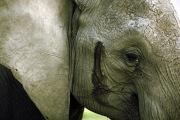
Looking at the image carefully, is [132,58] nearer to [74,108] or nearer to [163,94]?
[163,94]

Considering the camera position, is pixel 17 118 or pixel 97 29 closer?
pixel 97 29

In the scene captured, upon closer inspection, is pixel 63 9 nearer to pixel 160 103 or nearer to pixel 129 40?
pixel 129 40

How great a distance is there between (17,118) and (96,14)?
0.71 m

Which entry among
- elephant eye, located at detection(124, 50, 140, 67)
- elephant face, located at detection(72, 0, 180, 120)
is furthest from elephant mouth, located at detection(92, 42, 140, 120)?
elephant eye, located at detection(124, 50, 140, 67)

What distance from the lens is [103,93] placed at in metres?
2.58

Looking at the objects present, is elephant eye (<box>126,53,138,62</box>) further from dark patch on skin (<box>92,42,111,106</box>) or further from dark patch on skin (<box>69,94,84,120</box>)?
dark patch on skin (<box>69,94,84,120</box>)

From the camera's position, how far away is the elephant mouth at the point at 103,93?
2.53 m

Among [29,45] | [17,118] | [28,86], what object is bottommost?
[17,118]

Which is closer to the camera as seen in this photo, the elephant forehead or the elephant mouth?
the elephant forehead

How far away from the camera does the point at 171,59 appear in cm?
229

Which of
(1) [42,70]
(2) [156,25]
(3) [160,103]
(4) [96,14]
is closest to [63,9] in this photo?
(4) [96,14]

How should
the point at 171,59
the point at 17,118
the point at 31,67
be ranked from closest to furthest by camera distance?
the point at 171,59, the point at 31,67, the point at 17,118

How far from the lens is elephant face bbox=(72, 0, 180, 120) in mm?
2314

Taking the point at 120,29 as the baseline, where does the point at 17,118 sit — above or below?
below
